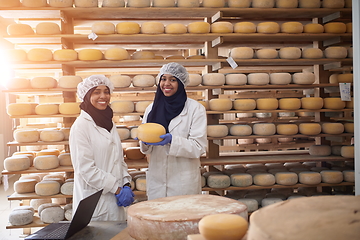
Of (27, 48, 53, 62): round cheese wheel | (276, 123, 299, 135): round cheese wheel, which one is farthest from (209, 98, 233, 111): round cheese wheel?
(27, 48, 53, 62): round cheese wheel

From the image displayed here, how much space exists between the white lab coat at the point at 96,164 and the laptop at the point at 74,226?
1.89 feet

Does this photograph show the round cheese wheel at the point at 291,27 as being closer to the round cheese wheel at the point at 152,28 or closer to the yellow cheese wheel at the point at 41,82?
the round cheese wheel at the point at 152,28

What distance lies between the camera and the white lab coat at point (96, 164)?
1857 millimetres

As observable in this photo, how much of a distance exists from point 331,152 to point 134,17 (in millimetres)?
2643

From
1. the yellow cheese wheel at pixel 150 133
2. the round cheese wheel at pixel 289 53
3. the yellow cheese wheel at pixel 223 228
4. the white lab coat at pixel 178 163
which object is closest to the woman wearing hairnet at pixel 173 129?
the white lab coat at pixel 178 163

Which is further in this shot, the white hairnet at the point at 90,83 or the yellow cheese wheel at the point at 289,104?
the yellow cheese wheel at the point at 289,104

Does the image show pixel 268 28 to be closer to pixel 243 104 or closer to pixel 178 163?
pixel 243 104

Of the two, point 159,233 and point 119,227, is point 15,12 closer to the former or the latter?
point 119,227

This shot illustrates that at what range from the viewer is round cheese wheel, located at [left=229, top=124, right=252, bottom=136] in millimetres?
3227

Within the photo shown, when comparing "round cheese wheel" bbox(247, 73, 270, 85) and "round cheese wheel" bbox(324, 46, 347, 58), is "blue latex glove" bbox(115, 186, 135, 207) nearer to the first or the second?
"round cheese wheel" bbox(247, 73, 270, 85)

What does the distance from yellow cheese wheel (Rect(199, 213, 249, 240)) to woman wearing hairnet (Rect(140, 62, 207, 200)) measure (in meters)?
1.33

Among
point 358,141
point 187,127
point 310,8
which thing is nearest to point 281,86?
point 310,8

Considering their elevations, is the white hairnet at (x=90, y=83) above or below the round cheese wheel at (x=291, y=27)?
below

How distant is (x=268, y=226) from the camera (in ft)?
1.92
